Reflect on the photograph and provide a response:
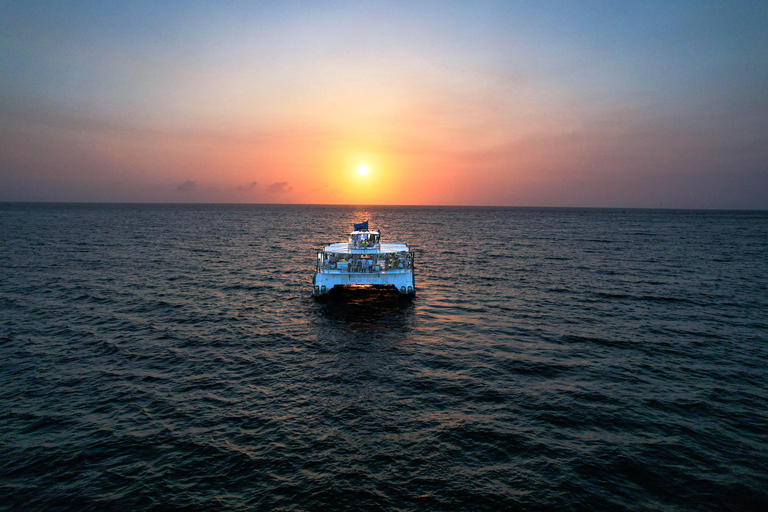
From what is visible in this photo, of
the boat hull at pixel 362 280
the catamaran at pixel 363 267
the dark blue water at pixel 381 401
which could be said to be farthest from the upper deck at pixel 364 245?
the dark blue water at pixel 381 401

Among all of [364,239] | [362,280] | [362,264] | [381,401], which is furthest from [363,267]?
[381,401]

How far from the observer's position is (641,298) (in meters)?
37.1

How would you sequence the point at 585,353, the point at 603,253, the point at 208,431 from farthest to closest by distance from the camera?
the point at 603,253 → the point at 585,353 → the point at 208,431

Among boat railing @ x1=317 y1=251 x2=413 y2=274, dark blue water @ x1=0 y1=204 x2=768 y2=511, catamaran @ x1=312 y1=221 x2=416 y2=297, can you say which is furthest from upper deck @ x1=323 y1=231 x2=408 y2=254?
dark blue water @ x1=0 y1=204 x2=768 y2=511

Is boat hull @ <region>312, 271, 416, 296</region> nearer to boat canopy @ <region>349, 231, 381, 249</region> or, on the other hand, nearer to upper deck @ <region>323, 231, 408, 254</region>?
upper deck @ <region>323, 231, 408, 254</region>

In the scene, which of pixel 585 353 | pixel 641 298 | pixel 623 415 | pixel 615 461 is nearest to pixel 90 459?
pixel 615 461

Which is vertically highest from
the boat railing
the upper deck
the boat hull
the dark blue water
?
the upper deck

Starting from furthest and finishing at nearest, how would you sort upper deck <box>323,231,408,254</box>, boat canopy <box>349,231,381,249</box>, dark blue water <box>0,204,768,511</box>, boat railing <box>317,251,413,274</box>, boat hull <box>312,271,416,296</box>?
1. boat canopy <box>349,231,381,249</box>
2. upper deck <box>323,231,408,254</box>
3. boat railing <box>317,251,413,274</box>
4. boat hull <box>312,271,416,296</box>
5. dark blue water <box>0,204,768,511</box>

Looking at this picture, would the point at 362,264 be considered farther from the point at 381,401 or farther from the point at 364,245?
the point at 381,401

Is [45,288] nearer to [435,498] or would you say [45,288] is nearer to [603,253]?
[435,498]

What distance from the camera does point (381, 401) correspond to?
58.5 ft

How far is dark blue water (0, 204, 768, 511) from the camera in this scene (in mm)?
12500

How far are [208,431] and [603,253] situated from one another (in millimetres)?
71520

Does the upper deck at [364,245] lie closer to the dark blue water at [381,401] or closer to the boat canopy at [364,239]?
the boat canopy at [364,239]
